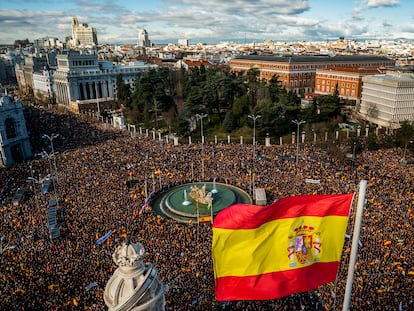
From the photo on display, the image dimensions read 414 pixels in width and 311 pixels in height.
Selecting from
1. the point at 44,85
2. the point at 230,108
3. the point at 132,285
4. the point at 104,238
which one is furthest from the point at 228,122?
the point at 44,85

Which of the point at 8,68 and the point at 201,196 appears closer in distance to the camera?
the point at 201,196

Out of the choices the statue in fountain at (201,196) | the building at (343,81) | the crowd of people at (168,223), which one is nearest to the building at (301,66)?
the building at (343,81)

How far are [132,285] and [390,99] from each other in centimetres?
5555

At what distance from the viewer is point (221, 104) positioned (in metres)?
57.6

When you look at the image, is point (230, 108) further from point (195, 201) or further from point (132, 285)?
point (132, 285)

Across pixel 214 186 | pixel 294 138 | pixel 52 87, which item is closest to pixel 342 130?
pixel 294 138

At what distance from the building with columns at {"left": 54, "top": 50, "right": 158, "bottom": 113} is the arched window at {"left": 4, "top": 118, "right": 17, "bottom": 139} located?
3359cm

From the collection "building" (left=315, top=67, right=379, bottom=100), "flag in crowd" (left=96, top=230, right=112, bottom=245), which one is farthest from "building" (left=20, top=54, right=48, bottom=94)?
"flag in crowd" (left=96, top=230, right=112, bottom=245)

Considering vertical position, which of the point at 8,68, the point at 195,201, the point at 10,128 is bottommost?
A: the point at 195,201

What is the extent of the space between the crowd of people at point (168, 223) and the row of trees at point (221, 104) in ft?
32.3

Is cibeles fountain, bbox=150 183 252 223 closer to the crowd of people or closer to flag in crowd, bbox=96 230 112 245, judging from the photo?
the crowd of people

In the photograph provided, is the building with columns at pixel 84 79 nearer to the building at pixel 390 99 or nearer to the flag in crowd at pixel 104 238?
the building at pixel 390 99

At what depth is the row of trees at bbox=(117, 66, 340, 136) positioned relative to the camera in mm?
50031

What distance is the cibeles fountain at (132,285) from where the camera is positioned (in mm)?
5445
